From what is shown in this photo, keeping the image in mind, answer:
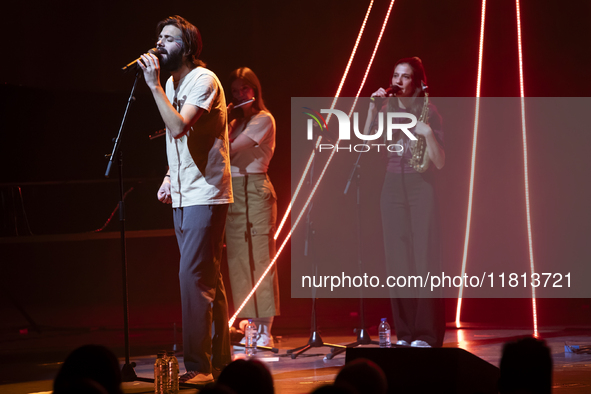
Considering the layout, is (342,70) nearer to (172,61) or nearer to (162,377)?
(172,61)

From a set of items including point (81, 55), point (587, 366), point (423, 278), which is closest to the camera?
point (587, 366)

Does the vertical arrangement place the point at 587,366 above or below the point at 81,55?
below

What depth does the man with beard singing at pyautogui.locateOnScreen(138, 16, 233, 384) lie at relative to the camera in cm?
297

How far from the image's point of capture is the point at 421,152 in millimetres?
3793

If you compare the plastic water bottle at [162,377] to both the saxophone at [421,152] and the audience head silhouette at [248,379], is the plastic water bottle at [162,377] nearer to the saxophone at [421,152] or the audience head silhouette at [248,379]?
the audience head silhouette at [248,379]

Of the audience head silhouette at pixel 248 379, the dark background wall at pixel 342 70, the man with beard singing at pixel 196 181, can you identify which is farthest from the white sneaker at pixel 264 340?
the audience head silhouette at pixel 248 379

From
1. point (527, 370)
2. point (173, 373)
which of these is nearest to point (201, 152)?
point (173, 373)

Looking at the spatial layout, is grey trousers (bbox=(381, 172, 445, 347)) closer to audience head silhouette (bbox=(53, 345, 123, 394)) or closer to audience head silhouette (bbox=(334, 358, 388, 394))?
audience head silhouette (bbox=(334, 358, 388, 394))

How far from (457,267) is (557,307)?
3.00 feet

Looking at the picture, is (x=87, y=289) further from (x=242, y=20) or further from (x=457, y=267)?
(x=457, y=267)

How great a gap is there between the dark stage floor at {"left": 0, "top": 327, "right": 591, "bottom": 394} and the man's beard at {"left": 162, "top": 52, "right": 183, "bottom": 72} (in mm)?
1498

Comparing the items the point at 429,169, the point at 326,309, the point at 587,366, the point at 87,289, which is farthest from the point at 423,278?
the point at 87,289

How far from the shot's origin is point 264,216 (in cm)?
422

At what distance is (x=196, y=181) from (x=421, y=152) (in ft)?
4.70
